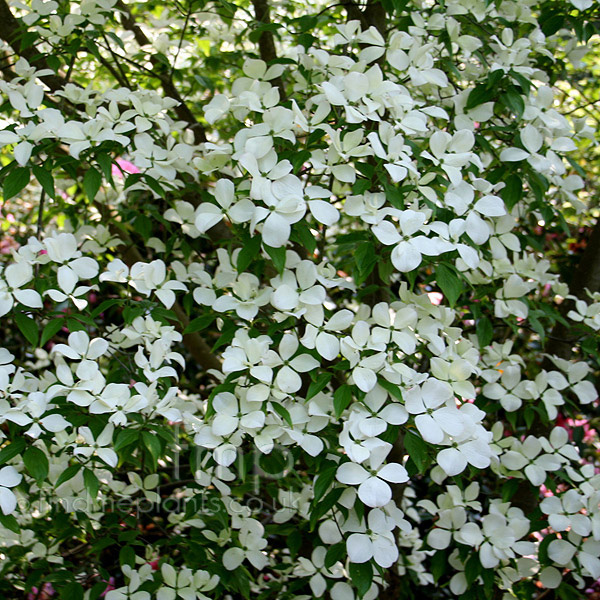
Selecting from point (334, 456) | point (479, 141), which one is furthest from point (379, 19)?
point (334, 456)

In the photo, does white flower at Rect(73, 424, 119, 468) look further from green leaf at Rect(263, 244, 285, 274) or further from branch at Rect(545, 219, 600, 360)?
branch at Rect(545, 219, 600, 360)

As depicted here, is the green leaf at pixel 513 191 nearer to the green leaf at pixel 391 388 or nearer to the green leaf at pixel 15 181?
the green leaf at pixel 391 388

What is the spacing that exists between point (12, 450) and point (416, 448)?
0.63 m

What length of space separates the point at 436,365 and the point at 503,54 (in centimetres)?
65

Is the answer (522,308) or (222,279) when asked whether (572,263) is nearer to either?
(522,308)

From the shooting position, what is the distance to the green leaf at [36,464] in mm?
1075

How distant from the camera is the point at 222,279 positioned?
133cm

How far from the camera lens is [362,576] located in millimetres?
1128

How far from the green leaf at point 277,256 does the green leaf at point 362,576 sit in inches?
19.7

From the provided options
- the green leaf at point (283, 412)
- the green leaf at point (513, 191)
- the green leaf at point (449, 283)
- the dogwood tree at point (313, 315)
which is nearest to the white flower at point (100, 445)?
the dogwood tree at point (313, 315)

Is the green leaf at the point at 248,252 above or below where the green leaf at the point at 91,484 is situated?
above

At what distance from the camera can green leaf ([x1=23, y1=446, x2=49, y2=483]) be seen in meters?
1.08

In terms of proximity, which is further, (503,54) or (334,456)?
(503,54)

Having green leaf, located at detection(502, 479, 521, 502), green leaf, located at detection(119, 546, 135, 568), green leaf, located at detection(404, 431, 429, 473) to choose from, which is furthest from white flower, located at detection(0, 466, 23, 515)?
green leaf, located at detection(502, 479, 521, 502)
